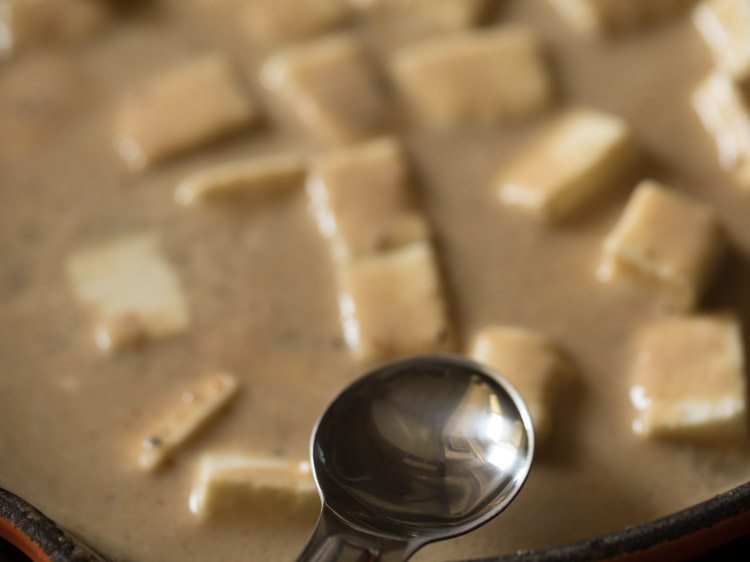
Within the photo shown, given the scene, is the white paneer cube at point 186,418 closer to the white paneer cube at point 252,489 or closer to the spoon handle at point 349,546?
the white paneer cube at point 252,489

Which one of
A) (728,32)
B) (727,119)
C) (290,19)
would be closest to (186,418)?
(290,19)

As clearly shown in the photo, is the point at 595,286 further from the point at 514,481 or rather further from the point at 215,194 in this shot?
the point at 215,194

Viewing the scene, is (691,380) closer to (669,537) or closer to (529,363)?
(529,363)

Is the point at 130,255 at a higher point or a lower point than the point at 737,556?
higher

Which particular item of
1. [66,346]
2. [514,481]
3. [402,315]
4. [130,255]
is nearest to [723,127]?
[402,315]

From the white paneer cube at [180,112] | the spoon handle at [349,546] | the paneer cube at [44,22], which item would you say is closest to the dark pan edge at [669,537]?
the spoon handle at [349,546]

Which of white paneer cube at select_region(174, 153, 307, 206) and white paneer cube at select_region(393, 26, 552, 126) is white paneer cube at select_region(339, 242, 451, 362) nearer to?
white paneer cube at select_region(174, 153, 307, 206)
